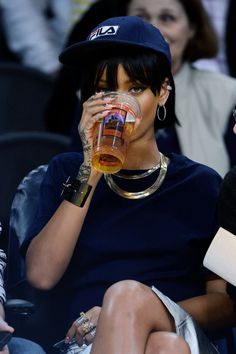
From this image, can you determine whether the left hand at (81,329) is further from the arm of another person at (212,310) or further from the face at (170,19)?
the face at (170,19)

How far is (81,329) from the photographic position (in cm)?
334

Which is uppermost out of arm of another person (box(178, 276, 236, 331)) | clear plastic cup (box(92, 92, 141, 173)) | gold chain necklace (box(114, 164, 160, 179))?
clear plastic cup (box(92, 92, 141, 173))

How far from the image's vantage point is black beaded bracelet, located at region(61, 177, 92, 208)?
350cm

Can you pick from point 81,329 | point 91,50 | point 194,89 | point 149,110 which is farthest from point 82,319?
point 194,89

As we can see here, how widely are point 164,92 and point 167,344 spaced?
37.5 inches

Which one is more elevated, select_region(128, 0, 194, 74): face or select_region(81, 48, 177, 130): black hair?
select_region(81, 48, 177, 130): black hair

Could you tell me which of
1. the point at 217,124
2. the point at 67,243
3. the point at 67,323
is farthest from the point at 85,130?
the point at 217,124

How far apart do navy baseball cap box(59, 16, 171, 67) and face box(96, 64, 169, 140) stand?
3.1 inches

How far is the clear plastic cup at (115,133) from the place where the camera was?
3322 mm

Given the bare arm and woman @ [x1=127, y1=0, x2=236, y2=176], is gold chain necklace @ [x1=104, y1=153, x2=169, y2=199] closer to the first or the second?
the bare arm

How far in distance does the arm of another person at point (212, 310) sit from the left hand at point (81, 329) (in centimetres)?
26

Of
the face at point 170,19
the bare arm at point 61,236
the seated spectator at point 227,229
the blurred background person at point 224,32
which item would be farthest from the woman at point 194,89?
the seated spectator at point 227,229

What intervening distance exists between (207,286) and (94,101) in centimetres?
69

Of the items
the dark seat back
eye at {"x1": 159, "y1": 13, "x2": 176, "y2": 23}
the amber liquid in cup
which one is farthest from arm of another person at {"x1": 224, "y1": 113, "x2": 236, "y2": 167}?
the amber liquid in cup
